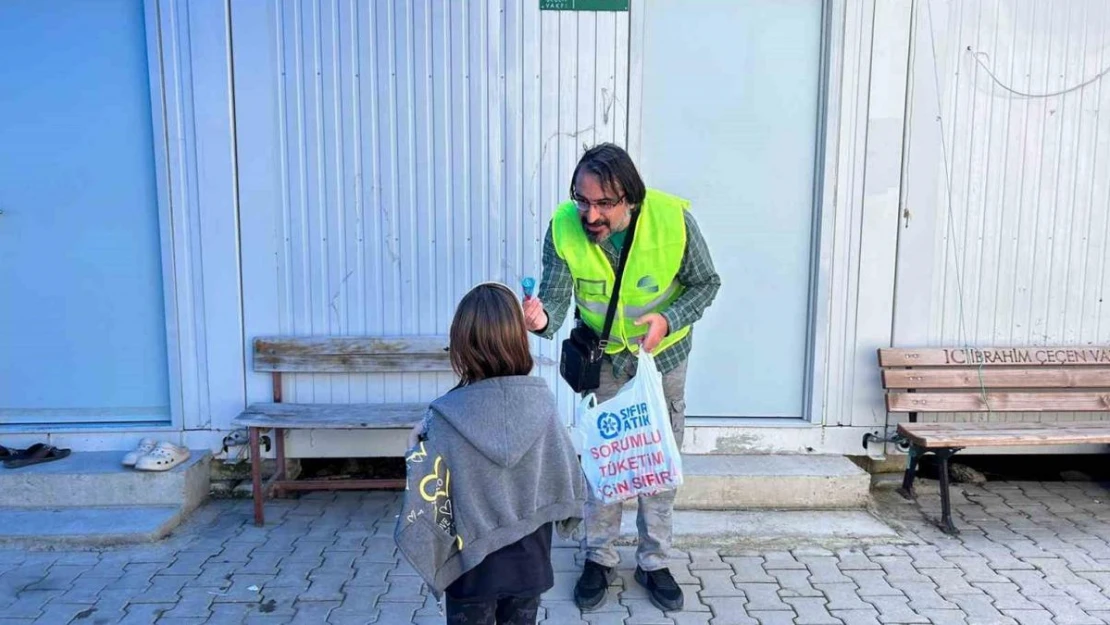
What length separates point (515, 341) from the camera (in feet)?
6.77

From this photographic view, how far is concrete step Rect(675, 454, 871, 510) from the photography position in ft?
13.5

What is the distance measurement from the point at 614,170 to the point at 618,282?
0.44 meters

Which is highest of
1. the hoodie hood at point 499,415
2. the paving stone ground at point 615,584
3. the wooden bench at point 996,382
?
the hoodie hood at point 499,415

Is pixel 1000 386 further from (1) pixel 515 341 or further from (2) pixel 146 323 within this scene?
(2) pixel 146 323

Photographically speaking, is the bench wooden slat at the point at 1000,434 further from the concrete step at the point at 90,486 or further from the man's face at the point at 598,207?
the concrete step at the point at 90,486

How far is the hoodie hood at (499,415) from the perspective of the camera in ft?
6.63

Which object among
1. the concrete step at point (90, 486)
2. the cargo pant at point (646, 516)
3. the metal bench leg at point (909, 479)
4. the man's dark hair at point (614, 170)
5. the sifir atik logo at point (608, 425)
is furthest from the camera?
the metal bench leg at point (909, 479)

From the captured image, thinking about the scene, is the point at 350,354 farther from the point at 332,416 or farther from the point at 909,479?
the point at 909,479

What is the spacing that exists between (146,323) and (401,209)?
1.57 meters

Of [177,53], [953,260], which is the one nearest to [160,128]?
[177,53]

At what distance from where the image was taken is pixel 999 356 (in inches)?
172

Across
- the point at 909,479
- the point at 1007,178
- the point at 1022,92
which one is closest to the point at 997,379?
the point at 909,479

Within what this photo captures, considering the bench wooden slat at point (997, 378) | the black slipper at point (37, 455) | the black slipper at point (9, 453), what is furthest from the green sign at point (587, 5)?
the black slipper at point (9, 453)

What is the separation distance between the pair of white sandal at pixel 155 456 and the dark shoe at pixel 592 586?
2.29 m
